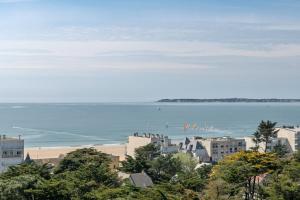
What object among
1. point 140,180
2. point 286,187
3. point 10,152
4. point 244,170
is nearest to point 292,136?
point 10,152


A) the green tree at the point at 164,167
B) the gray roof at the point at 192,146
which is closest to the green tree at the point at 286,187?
the green tree at the point at 164,167

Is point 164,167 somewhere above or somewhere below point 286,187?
below

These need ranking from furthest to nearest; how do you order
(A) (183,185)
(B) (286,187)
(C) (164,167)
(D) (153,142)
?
(D) (153,142), (C) (164,167), (A) (183,185), (B) (286,187)

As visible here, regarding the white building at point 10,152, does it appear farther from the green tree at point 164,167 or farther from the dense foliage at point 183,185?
the dense foliage at point 183,185

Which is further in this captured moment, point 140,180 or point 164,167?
point 164,167

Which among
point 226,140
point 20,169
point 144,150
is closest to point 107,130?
point 226,140

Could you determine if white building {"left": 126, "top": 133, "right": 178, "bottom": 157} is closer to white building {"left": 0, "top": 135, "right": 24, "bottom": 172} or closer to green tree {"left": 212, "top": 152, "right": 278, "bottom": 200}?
white building {"left": 0, "top": 135, "right": 24, "bottom": 172}

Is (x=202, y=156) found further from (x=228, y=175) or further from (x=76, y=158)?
(x=228, y=175)

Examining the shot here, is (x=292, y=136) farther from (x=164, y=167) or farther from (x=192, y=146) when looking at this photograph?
(x=164, y=167)
